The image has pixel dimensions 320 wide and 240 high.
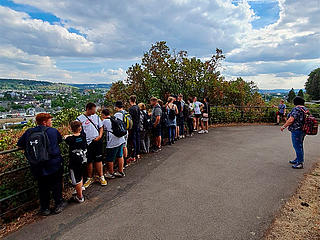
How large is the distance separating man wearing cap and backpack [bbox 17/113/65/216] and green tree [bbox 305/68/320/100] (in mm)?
83974

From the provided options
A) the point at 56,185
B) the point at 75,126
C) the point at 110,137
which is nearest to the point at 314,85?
the point at 110,137

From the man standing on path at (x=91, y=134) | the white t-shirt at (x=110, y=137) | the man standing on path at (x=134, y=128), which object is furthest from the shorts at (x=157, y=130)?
the man standing on path at (x=91, y=134)

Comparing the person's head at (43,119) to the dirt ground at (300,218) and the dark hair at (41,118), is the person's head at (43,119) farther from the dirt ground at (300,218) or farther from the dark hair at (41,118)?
the dirt ground at (300,218)

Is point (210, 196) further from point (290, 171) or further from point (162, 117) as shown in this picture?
point (162, 117)

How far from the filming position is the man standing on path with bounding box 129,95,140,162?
623 centimetres

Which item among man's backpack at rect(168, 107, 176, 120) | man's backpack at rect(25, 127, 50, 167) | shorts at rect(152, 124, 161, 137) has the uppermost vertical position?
man's backpack at rect(168, 107, 176, 120)

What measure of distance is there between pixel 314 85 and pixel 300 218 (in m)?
83.8

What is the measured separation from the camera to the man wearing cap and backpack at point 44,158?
3.38 meters

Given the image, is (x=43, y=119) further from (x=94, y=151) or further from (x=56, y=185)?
(x=94, y=151)

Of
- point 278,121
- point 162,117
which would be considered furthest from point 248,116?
point 162,117

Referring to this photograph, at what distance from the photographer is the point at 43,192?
363cm

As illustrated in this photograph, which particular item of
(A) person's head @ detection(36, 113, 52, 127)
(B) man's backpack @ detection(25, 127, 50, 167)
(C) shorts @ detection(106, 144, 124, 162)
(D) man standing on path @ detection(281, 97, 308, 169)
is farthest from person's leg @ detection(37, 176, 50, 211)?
(D) man standing on path @ detection(281, 97, 308, 169)

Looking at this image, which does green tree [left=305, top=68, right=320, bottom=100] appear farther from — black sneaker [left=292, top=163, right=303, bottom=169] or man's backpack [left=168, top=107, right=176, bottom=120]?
man's backpack [left=168, top=107, right=176, bottom=120]

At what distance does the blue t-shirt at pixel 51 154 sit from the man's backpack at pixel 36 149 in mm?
100
